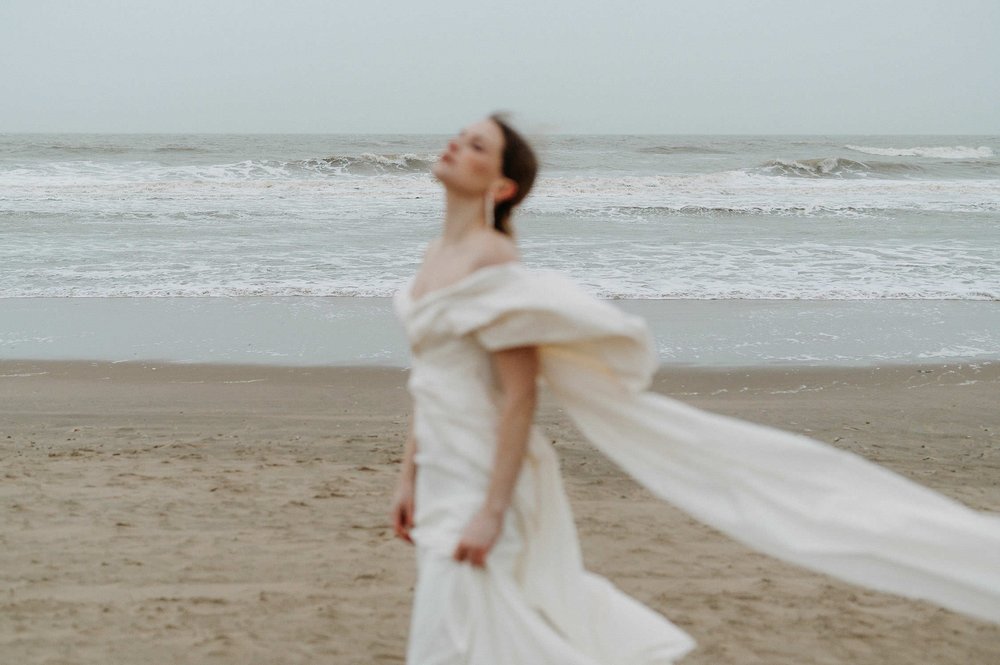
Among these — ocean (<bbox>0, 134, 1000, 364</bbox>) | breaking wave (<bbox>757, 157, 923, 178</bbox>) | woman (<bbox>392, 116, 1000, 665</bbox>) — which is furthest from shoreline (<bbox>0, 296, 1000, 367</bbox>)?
breaking wave (<bbox>757, 157, 923, 178</bbox>)

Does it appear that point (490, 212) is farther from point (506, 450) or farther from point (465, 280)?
point (506, 450)

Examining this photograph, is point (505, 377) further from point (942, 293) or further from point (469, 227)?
point (942, 293)

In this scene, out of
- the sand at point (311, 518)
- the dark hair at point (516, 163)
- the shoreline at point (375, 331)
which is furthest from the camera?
the shoreline at point (375, 331)

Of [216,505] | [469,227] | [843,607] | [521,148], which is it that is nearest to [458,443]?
[469,227]

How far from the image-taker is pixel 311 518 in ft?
17.2

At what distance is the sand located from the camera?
4.01 m

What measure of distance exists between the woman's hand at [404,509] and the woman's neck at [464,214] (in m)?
0.69

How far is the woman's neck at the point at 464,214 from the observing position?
240cm

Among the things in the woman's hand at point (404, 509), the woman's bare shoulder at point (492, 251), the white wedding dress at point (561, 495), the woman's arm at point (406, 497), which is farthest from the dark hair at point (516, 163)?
the woman's hand at point (404, 509)

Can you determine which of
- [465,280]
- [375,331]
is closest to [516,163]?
[465,280]

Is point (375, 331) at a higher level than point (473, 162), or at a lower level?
lower

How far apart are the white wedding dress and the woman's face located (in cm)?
26

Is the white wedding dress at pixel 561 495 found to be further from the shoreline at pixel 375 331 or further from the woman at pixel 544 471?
the shoreline at pixel 375 331

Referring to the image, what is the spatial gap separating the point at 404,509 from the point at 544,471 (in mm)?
460
